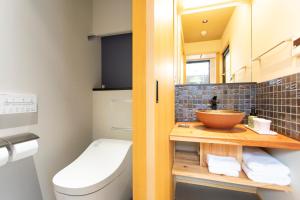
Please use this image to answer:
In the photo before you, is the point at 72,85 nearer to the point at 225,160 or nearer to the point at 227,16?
the point at 225,160

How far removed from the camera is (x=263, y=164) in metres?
0.87

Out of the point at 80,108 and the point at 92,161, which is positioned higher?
the point at 80,108

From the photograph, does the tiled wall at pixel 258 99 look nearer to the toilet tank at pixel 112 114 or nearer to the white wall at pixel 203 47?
the white wall at pixel 203 47

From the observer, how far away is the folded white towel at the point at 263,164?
0.83m

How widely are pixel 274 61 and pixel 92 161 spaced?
1.47 m

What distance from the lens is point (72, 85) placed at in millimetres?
1457

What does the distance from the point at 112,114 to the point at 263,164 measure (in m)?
1.32

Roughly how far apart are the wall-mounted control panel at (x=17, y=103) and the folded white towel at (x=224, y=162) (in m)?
1.28

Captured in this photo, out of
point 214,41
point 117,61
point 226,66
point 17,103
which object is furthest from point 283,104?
point 17,103

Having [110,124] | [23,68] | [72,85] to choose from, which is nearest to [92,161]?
[110,124]

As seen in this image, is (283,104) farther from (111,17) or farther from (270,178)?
(111,17)

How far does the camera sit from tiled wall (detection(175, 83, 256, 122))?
4.18ft

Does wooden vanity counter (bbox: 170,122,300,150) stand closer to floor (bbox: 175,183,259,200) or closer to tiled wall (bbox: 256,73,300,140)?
tiled wall (bbox: 256,73,300,140)

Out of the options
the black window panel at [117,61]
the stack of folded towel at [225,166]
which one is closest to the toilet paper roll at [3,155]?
the black window panel at [117,61]
